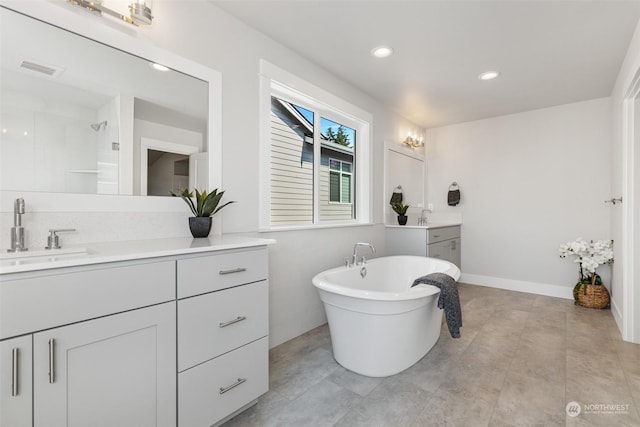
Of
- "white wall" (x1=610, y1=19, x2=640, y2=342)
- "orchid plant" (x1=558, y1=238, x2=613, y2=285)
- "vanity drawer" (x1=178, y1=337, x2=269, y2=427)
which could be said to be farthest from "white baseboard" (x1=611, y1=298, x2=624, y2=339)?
"vanity drawer" (x1=178, y1=337, x2=269, y2=427)

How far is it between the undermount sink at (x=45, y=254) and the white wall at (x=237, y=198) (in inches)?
6.1

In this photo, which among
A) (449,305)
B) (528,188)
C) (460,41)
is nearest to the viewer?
(449,305)

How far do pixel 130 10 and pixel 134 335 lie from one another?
1593 millimetres

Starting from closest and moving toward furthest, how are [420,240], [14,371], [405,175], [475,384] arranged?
1. [14,371]
2. [475,384]
3. [420,240]
4. [405,175]

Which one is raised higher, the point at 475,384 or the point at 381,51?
the point at 381,51

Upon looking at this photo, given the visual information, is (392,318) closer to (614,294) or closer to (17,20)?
(17,20)

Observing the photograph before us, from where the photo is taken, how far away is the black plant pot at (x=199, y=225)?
1720 millimetres

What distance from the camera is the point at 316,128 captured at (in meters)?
2.94

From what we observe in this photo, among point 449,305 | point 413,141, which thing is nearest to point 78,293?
point 449,305

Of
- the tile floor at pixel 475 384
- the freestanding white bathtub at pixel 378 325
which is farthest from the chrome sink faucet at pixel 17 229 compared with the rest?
the freestanding white bathtub at pixel 378 325

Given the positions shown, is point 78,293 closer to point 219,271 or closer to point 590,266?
point 219,271

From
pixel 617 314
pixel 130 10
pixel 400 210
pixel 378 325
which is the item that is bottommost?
pixel 617 314

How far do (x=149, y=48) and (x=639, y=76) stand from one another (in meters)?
3.34

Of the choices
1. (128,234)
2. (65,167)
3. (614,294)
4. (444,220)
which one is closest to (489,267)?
(444,220)
